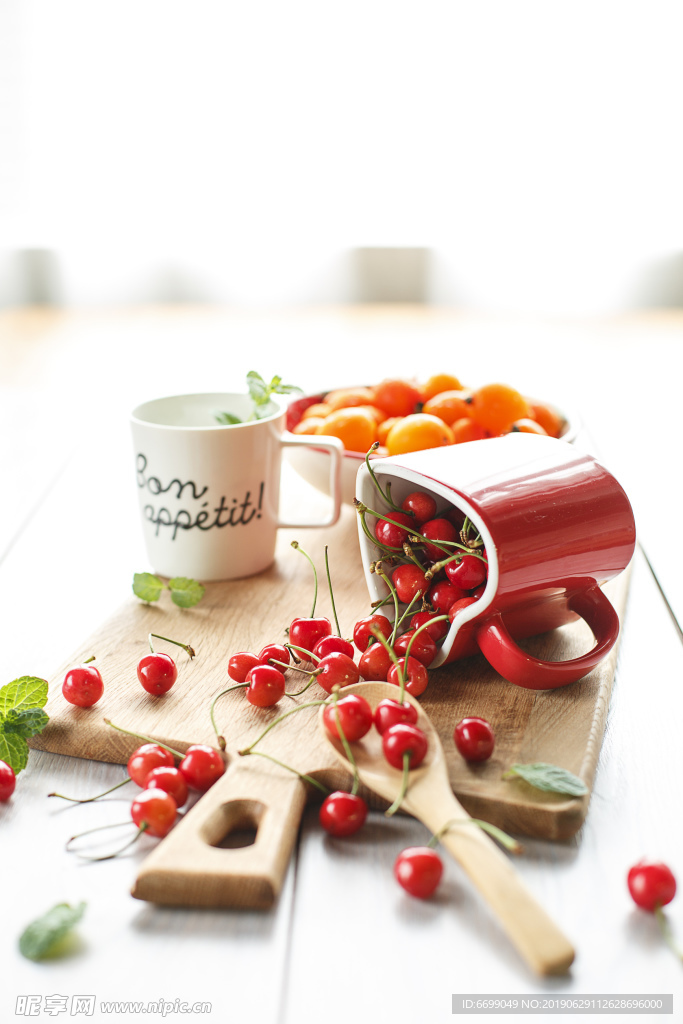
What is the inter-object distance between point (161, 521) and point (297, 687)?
0.93 ft

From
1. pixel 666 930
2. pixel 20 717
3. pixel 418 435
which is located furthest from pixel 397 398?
pixel 666 930

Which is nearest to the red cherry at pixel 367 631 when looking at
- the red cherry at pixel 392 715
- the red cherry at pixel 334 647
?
the red cherry at pixel 334 647

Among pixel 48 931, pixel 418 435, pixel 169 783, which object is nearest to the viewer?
pixel 48 931

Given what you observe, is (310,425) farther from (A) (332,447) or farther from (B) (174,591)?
(B) (174,591)

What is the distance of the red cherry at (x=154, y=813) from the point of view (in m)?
0.55

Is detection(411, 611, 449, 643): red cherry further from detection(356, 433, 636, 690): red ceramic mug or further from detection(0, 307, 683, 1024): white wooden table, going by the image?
detection(0, 307, 683, 1024): white wooden table

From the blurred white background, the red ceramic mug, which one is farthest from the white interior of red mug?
the blurred white background

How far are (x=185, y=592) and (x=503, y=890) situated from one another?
1.54 ft

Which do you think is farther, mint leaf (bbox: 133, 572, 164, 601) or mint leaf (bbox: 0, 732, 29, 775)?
mint leaf (bbox: 133, 572, 164, 601)

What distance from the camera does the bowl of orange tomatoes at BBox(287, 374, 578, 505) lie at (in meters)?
0.95

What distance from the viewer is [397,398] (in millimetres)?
1083

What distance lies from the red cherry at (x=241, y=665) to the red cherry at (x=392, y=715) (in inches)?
6.0

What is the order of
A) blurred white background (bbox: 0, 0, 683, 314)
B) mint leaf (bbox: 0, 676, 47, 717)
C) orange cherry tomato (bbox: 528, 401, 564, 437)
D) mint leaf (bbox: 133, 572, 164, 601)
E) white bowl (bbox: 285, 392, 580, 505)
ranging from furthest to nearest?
blurred white background (bbox: 0, 0, 683, 314) < orange cherry tomato (bbox: 528, 401, 564, 437) < white bowl (bbox: 285, 392, 580, 505) < mint leaf (bbox: 133, 572, 164, 601) < mint leaf (bbox: 0, 676, 47, 717)

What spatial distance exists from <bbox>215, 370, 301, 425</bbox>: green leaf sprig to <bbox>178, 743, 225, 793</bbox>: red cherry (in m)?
0.43
